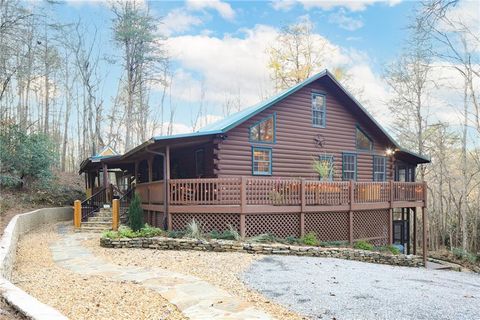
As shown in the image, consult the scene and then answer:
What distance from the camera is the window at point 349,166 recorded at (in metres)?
17.1

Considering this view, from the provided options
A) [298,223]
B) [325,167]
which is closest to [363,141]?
[325,167]

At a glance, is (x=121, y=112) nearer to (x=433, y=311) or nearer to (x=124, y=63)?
(x=124, y=63)

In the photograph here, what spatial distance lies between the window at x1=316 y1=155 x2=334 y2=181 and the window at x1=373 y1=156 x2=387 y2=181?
285 centimetres

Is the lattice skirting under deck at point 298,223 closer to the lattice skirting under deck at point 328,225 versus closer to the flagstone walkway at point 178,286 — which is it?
the lattice skirting under deck at point 328,225

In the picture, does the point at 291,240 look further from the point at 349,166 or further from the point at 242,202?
the point at 349,166

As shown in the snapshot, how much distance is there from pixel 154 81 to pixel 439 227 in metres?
25.1

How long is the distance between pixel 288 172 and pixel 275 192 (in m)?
3.47

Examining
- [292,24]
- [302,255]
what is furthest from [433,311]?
[292,24]

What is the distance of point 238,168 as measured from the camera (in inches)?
559

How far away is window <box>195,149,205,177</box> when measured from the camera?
14.9 meters

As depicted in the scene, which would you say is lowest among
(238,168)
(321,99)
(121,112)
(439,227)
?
(439,227)

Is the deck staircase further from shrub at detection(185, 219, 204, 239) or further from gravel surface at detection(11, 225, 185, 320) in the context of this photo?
gravel surface at detection(11, 225, 185, 320)

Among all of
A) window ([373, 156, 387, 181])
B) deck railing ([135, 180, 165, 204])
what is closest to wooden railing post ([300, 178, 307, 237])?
deck railing ([135, 180, 165, 204])

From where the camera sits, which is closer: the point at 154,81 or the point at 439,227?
the point at 439,227
